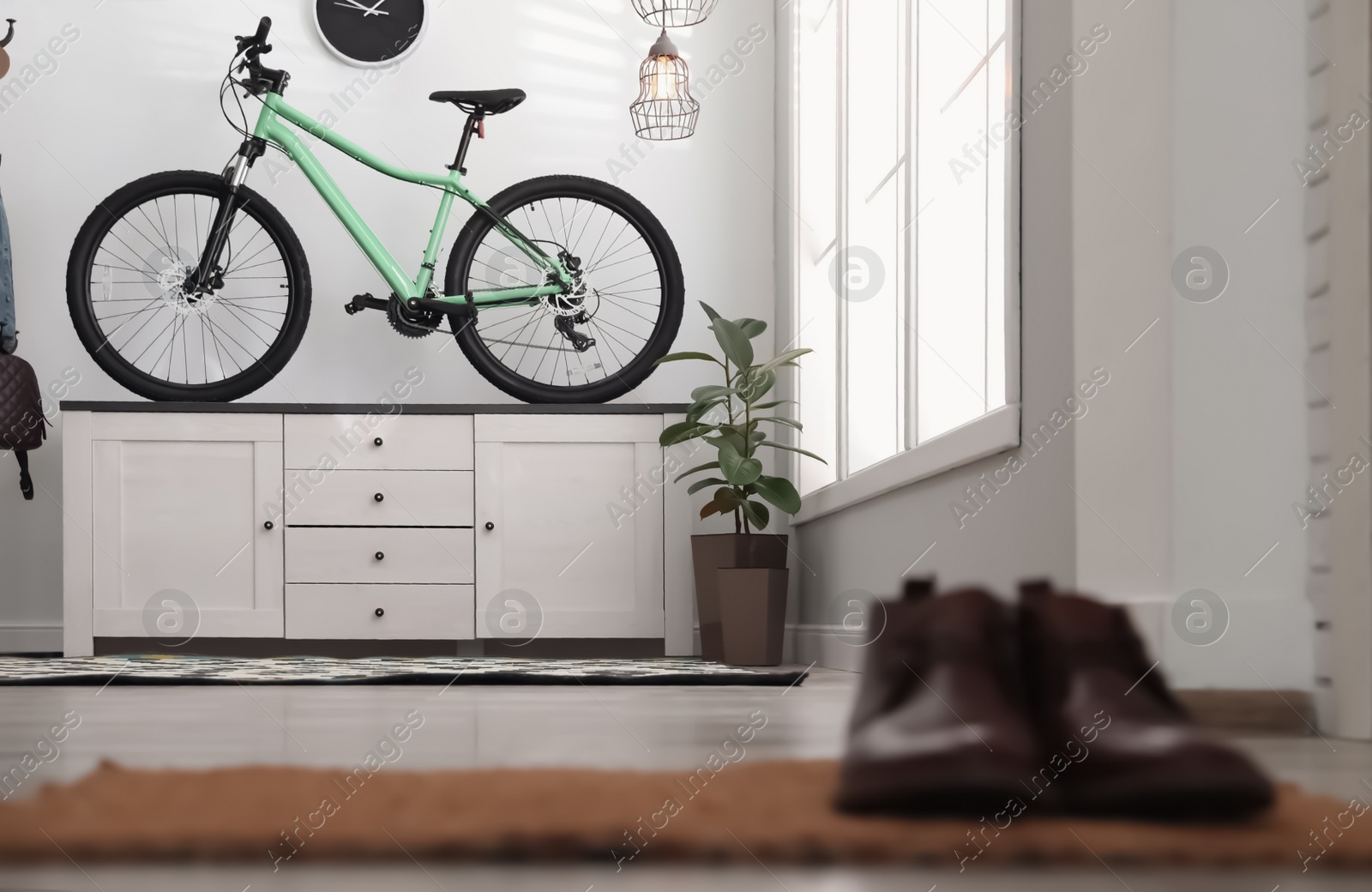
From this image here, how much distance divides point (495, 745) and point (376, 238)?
2.58 meters

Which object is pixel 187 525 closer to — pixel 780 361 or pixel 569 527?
pixel 569 527

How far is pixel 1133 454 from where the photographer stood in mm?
1370

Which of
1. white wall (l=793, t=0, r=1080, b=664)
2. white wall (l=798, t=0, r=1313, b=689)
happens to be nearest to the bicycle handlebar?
white wall (l=793, t=0, r=1080, b=664)

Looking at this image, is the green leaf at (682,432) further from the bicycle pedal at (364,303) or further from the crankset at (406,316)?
the bicycle pedal at (364,303)

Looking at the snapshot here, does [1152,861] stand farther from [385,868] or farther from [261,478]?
[261,478]

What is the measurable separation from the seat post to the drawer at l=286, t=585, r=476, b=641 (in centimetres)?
118

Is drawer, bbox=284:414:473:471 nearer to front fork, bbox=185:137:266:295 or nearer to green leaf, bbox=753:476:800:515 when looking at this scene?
front fork, bbox=185:137:266:295

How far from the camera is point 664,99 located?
10.9 feet

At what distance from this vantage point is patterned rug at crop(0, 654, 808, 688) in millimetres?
2080

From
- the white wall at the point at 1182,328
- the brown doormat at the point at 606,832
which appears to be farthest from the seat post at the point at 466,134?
the brown doormat at the point at 606,832

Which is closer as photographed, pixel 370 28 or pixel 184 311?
pixel 184 311

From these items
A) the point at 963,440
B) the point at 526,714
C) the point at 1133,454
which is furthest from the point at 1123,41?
the point at 526,714

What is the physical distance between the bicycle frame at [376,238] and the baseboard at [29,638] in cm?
141

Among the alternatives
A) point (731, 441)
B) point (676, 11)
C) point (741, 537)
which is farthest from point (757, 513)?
point (676, 11)
